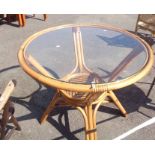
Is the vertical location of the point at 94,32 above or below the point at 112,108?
→ above

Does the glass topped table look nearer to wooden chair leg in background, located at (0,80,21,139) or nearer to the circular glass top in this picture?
the circular glass top

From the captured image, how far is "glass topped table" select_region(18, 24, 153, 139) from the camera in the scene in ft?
10.2

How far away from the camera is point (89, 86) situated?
2709mm

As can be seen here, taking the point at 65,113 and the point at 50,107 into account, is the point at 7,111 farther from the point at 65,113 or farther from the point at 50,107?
the point at 65,113

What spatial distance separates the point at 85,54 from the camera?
368cm

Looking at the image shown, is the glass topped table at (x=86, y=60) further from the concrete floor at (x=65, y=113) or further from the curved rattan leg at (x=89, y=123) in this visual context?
the concrete floor at (x=65, y=113)

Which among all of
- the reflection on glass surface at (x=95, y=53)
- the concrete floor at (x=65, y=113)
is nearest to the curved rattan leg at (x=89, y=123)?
the concrete floor at (x=65, y=113)

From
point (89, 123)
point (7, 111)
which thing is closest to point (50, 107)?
point (89, 123)

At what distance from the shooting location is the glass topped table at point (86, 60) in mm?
3095

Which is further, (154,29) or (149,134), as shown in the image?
(154,29)

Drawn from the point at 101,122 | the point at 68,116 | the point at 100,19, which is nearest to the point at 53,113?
the point at 68,116

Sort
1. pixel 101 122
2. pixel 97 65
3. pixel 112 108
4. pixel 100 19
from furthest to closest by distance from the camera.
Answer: pixel 100 19
pixel 112 108
pixel 101 122
pixel 97 65
